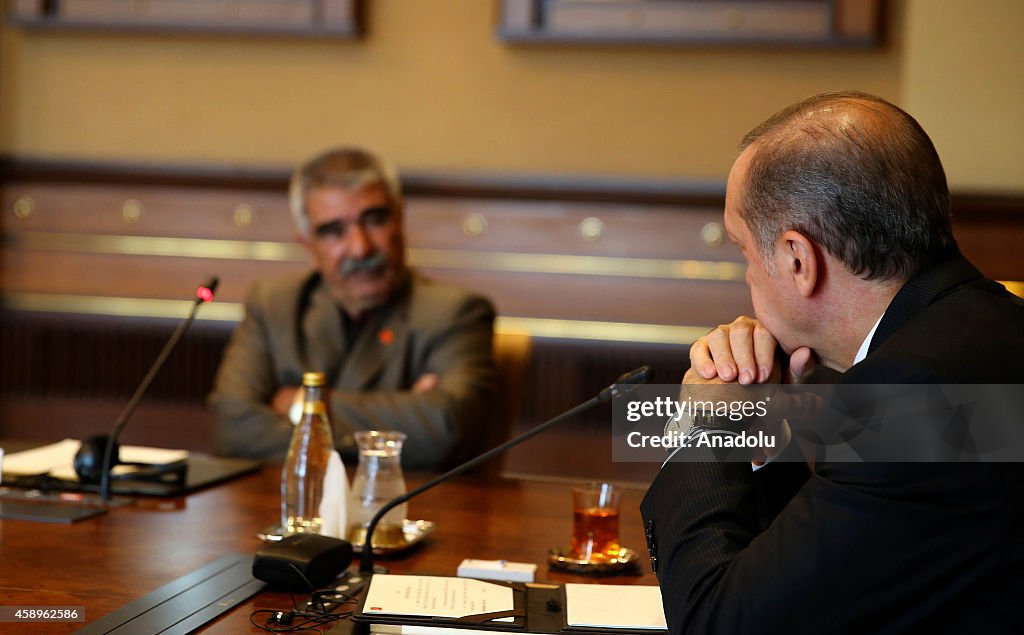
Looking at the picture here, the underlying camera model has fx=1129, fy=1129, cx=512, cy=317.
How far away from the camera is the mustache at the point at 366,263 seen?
3.30 meters

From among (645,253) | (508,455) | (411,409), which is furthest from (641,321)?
(411,409)

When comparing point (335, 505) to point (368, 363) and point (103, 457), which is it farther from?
point (368, 363)

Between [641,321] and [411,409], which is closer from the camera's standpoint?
[411,409]

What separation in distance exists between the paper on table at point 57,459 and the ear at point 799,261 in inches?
58.1

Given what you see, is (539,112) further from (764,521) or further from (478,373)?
(764,521)

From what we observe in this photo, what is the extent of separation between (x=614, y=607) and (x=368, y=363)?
175cm

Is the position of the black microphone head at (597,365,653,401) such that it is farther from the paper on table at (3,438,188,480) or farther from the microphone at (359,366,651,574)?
the paper on table at (3,438,188,480)

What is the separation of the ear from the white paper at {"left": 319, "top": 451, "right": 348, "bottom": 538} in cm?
83

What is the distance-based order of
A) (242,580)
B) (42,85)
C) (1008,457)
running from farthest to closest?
(42,85) → (242,580) → (1008,457)

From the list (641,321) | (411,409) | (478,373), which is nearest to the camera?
(411,409)

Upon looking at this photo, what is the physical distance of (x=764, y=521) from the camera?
5.08 feet

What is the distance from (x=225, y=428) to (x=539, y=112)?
2.03 meters
